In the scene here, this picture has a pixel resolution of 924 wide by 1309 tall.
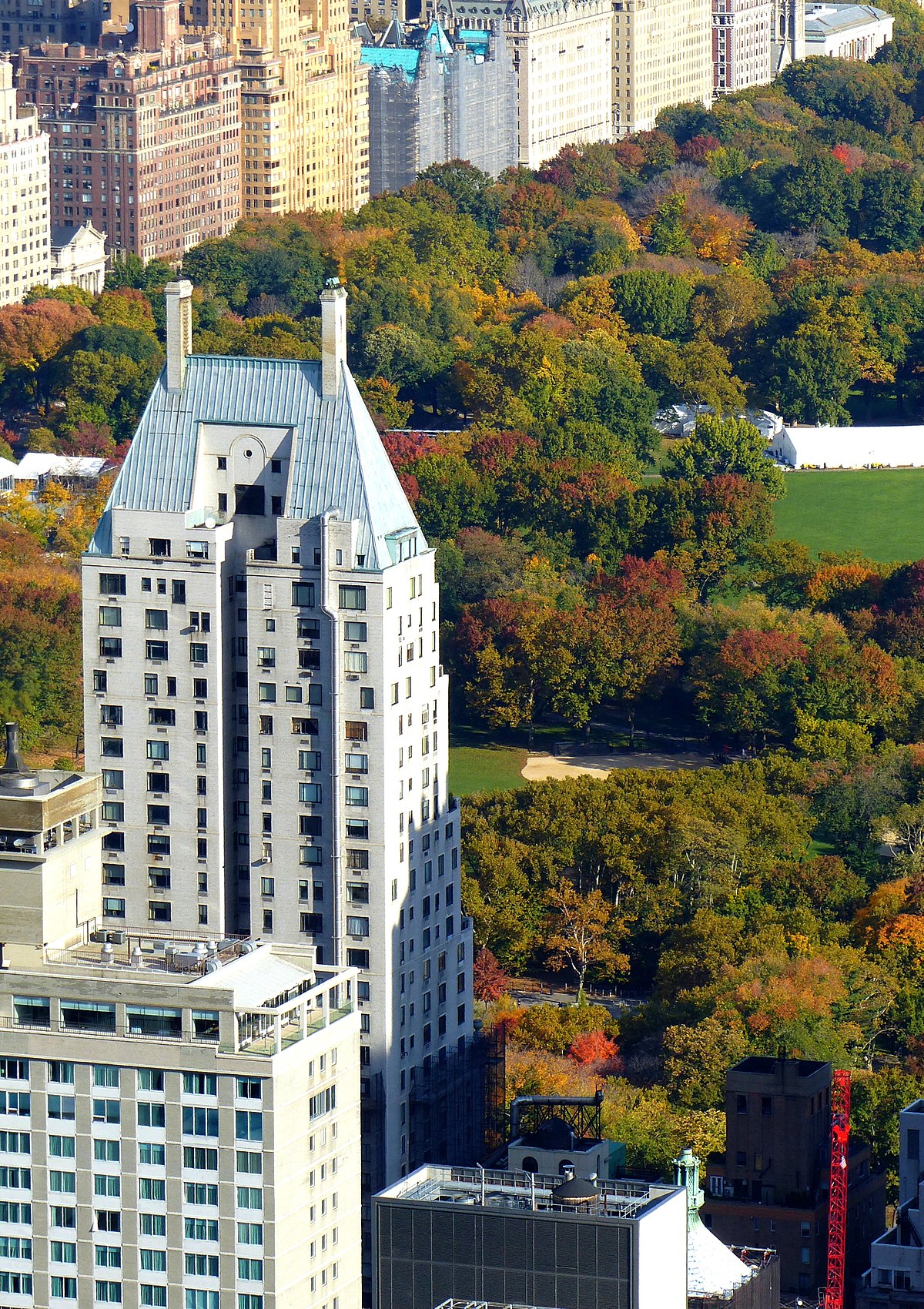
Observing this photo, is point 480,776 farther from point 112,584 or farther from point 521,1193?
point 521,1193

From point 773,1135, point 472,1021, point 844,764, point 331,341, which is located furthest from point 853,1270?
point 844,764

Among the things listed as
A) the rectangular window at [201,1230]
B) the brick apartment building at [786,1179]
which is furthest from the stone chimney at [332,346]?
the rectangular window at [201,1230]

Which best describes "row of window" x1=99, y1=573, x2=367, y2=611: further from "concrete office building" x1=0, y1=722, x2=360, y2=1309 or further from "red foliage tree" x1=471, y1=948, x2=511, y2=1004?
"red foliage tree" x1=471, y1=948, x2=511, y2=1004

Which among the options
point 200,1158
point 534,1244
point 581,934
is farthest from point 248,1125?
point 581,934

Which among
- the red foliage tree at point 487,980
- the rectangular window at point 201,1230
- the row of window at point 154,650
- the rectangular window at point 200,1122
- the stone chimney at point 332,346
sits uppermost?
the stone chimney at point 332,346

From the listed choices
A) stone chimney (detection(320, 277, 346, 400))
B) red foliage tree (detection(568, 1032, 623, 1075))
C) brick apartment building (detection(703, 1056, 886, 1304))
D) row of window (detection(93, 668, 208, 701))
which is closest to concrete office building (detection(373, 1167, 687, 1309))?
brick apartment building (detection(703, 1056, 886, 1304))

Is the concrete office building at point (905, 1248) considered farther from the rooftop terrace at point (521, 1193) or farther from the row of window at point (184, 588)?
the row of window at point (184, 588)
